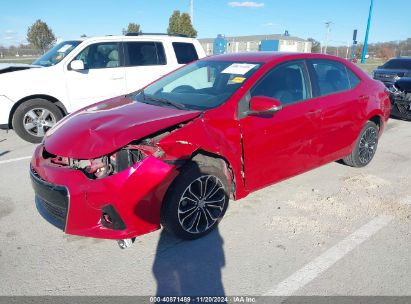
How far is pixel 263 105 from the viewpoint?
10.2 ft

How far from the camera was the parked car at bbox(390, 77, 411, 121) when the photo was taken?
8195mm

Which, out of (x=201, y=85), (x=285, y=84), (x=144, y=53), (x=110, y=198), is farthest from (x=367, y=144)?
(x=144, y=53)

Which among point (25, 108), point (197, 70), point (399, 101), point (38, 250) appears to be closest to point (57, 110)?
point (25, 108)

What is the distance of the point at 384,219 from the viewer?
356 cm

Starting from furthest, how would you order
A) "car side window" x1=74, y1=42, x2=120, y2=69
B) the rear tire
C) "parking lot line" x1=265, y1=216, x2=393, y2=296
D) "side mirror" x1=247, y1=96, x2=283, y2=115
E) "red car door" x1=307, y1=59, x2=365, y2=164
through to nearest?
1. "car side window" x1=74, y1=42, x2=120, y2=69
2. the rear tire
3. "red car door" x1=307, y1=59, x2=365, y2=164
4. "side mirror" x1=247, y1=96, x2=283, y2=115
5. "parking lot line" x1=265, y1=216, x2=393, y2=296

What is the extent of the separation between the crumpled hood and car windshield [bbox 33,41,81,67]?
3513 mm

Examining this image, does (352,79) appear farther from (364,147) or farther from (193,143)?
(193,143)

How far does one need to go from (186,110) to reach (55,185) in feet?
4.38

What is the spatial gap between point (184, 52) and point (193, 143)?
529 centimetres

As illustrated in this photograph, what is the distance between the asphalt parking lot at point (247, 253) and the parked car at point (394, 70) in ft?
29.4

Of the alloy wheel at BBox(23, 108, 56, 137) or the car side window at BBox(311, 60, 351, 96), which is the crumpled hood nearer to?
the car side window at BBox(311, 60, 351, 96)

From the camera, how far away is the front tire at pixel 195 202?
2.82 m

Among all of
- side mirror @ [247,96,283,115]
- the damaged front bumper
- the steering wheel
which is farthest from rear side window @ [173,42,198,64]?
the damaged front bumper

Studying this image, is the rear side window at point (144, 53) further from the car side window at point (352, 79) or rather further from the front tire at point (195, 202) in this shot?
the front tire at point (195, 202)
